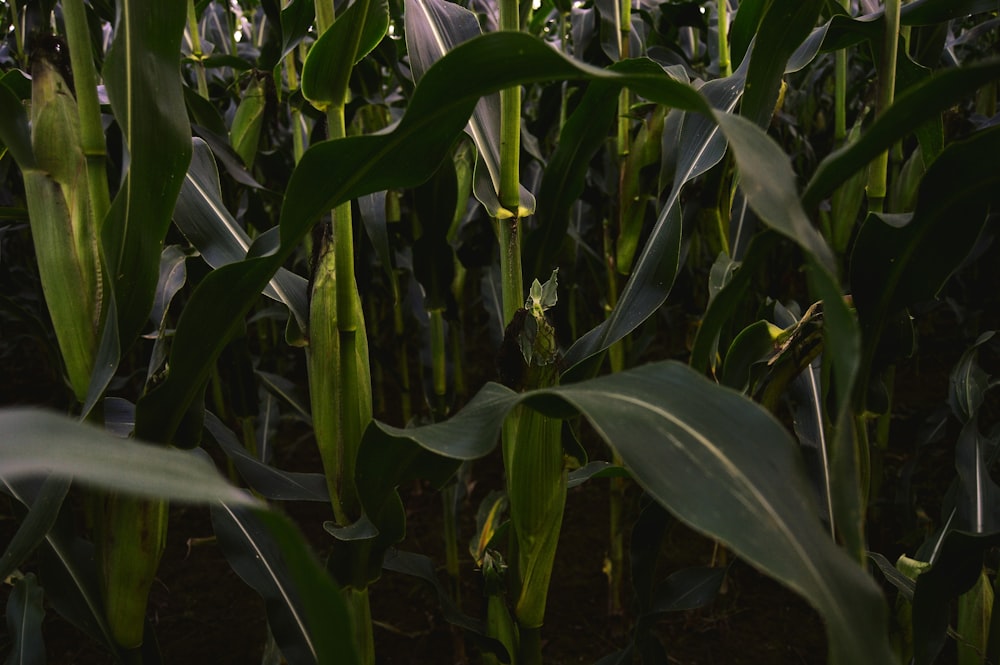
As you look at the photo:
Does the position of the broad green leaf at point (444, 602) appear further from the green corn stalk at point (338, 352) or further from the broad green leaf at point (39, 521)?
the broad green leaf at point (39, 521)

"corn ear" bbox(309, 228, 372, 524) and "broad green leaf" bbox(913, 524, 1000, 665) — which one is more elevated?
"corn ear" bbox(309, 228, 372, 524)

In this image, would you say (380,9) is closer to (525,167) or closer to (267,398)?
(525,167)

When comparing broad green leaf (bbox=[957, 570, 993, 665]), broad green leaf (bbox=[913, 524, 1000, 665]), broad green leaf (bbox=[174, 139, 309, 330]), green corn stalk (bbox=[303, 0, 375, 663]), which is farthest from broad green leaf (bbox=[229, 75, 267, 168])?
broad green leaf (bbox=[957, 570, 993, 665])

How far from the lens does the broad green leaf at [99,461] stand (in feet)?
1.03

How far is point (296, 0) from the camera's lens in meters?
0.99

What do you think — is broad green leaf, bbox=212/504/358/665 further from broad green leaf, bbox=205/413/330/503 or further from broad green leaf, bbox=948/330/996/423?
broad green leaf, bbox=948/330/996/423

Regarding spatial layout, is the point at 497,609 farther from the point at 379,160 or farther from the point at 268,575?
the point at 379,160

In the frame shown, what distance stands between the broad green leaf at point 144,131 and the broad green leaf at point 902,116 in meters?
0.55

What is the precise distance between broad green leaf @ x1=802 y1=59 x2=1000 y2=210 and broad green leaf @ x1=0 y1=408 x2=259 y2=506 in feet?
1.39

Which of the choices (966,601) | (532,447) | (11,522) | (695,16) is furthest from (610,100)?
(11,522)

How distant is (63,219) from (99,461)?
18.7 inches

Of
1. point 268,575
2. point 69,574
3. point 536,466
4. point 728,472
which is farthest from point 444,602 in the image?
point 728,472

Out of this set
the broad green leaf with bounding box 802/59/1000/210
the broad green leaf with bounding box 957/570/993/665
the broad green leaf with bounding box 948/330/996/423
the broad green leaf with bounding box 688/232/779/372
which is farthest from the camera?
the broad green leaf with bounding box 948/330/996/423

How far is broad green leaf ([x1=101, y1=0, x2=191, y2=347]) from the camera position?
638 mm
